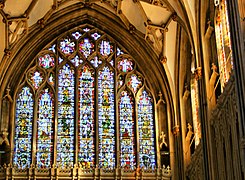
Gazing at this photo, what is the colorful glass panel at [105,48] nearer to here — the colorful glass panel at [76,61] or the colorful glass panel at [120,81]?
the colorful glass panel at [76,61]

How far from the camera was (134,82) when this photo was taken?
26.8m

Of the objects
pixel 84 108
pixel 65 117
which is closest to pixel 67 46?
pixel 84 108

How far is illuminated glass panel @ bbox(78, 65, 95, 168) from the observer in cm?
2488

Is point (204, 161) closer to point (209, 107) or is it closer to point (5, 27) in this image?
point (209, 107)

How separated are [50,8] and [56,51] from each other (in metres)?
1.90

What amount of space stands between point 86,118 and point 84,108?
47 cm

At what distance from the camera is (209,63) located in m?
21.7

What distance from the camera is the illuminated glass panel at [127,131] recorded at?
2505 centimetres

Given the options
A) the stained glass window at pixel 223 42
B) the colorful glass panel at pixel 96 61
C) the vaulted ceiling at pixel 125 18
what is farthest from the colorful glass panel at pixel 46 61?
the stained glass window at pixel 223 42

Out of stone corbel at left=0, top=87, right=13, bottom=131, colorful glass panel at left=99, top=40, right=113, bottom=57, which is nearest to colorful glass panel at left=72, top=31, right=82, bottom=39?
colorful glass panel at left=99, top=40, right=113, bottom=57

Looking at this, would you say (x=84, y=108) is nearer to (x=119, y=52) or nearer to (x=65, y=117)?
(x=65, y=117)

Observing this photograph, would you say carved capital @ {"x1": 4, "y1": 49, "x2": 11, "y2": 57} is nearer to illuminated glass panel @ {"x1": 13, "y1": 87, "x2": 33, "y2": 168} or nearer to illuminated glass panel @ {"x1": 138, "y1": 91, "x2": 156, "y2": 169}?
illuminated glass panel @ {"x1": 13, "y1": 87, "x2": 33, "y2": 168}

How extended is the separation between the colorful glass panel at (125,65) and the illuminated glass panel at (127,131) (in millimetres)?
1124

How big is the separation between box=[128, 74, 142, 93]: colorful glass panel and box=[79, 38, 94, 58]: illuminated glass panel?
2170 mm
